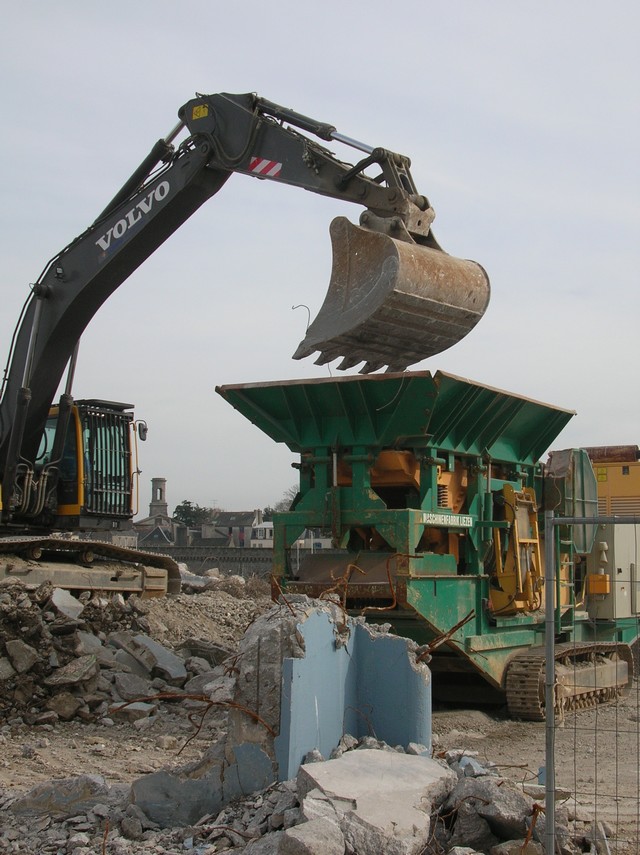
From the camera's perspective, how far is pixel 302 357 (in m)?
9.15

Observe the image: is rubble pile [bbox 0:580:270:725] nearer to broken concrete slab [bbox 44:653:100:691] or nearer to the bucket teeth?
broken concrete slab [bbox 44:653:100:691]

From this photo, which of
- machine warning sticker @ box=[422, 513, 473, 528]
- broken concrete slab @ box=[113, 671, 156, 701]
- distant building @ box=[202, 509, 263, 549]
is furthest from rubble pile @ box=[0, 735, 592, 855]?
distant building @ box=[202, 509, 263, 549]

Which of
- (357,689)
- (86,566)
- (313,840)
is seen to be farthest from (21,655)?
(313,840)

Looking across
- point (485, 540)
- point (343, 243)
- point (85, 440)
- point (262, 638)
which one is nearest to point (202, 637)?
point (85, 440)

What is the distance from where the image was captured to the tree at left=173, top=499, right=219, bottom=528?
6956 centimetres

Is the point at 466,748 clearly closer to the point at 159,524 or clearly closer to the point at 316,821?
the point at 316,821

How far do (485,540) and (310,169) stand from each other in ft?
12.5

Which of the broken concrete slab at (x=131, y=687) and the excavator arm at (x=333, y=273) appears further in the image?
the broken concrete slab at (x=131, y=687)

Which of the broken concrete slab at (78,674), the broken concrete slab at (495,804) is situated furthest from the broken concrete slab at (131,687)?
the broken concrete slab at (495,804)

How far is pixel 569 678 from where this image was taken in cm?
1058

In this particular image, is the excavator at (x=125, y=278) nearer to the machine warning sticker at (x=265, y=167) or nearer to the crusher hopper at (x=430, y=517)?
the machine warning sticker at (x=265, y=167)

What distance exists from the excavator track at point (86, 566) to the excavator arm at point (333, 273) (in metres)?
0.50

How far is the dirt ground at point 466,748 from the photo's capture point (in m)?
6.64

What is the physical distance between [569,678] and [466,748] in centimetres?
250
